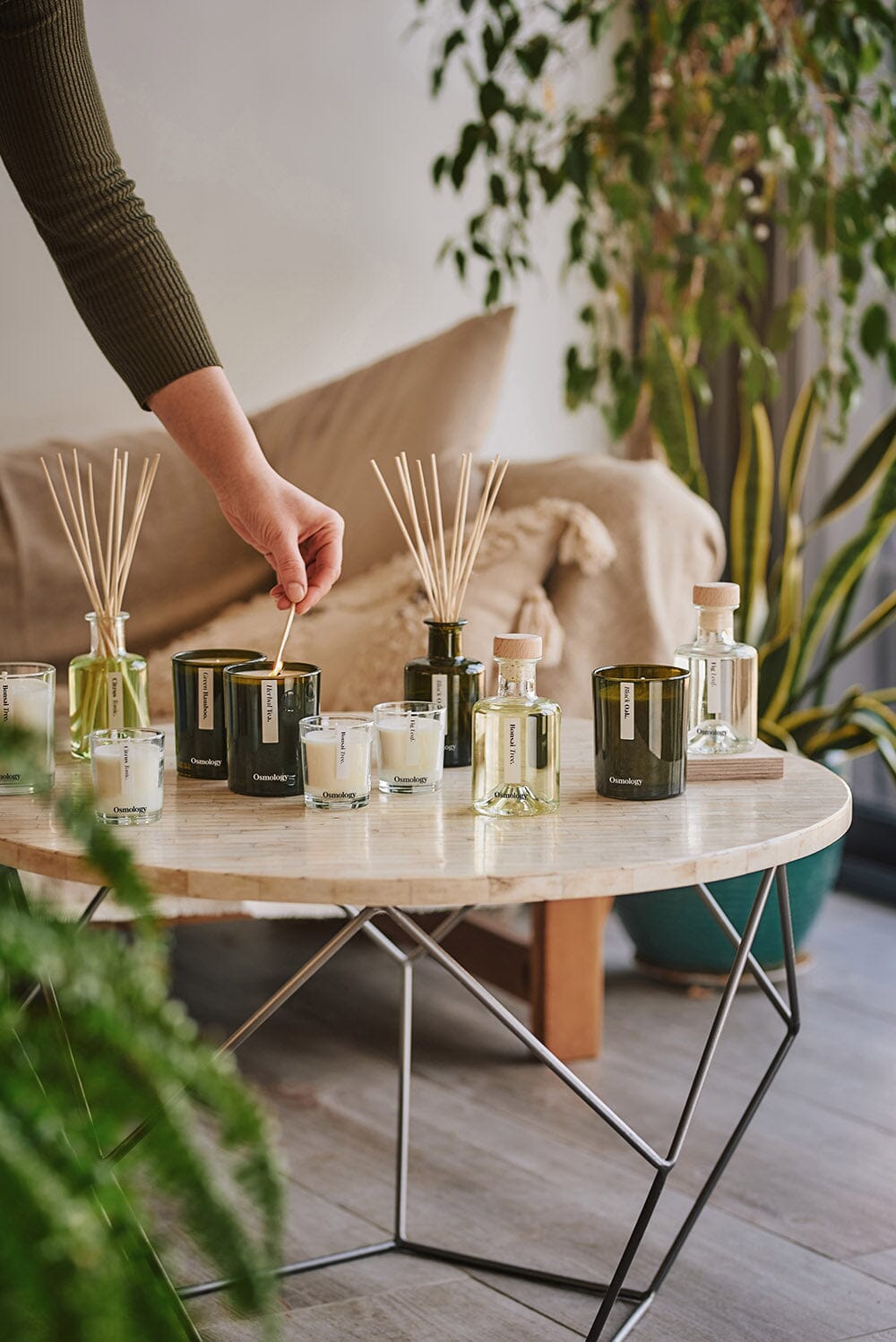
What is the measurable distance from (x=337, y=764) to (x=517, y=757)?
143 mm

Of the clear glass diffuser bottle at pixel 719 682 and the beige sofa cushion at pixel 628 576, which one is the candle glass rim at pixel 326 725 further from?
the beige sofa cushion at pixel 628 576

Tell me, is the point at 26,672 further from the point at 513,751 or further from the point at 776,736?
the point at 776,736

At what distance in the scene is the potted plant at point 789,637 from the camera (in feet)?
7.61

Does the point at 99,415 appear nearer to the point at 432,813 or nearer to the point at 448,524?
the point at 448,524

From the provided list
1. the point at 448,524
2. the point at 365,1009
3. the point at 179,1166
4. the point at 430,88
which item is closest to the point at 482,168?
the point at 430,88

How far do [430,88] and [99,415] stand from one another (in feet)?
3.16

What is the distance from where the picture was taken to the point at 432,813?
125cm

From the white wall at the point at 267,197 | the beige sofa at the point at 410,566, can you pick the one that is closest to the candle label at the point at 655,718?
the beige sofa at the point at 410,566

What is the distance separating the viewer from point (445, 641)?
1.43m

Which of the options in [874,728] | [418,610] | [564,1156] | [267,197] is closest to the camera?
[564,1156]

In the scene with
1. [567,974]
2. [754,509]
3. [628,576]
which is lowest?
[567,974]

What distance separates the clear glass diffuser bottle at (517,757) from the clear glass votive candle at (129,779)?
25 centimetres

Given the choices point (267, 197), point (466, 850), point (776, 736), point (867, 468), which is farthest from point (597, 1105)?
point (267, 197)

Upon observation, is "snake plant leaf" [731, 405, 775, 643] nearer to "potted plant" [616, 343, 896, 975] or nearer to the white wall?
"potted plant" [616, 343, 896, 975]
